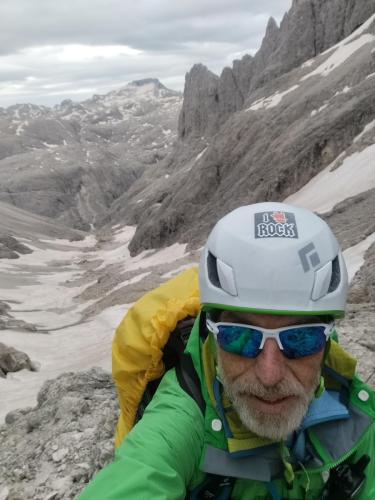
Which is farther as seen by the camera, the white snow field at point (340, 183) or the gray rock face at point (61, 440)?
the white snow field at point (340, 183)

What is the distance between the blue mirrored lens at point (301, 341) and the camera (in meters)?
3.51

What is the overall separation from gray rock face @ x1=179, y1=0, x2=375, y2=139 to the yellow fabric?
245ft

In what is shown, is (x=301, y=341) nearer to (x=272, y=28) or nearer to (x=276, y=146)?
(x=276, y=146)

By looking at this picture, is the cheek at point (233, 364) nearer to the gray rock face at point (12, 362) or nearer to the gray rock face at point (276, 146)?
the gray rock face at point (12, 362)

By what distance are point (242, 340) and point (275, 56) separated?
3557 inches

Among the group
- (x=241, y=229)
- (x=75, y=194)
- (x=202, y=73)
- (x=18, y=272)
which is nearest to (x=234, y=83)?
(x=202, y=73)

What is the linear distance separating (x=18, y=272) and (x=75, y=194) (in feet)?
370

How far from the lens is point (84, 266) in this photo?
82.7 metres

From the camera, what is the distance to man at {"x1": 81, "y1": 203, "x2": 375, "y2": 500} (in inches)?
137

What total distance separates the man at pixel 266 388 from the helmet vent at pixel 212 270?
0.02m

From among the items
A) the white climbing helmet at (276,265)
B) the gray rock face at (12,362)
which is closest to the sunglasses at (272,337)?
the white climbing helmet at (276,265)

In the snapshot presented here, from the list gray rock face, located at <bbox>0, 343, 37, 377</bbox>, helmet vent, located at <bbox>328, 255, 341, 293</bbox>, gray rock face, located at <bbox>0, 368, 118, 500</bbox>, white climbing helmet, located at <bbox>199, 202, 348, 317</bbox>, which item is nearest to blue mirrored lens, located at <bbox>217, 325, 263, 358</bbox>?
white climbing helmet, located at <bbox>199, 202, 348, 317</bbox>

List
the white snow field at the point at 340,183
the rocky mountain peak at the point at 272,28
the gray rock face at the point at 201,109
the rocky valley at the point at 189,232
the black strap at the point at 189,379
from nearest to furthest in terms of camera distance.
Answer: the black strap at the point at 189,379 < the rocky valley at the point at 189,232 < the white snow field at the point at 340,183 < the rocky mountain peak at the point at 272,28 < the gray rock face at the point at 201,109

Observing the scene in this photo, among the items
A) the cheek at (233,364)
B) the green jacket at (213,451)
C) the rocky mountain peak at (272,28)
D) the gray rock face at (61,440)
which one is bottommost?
the gray rock face at (61,440)
